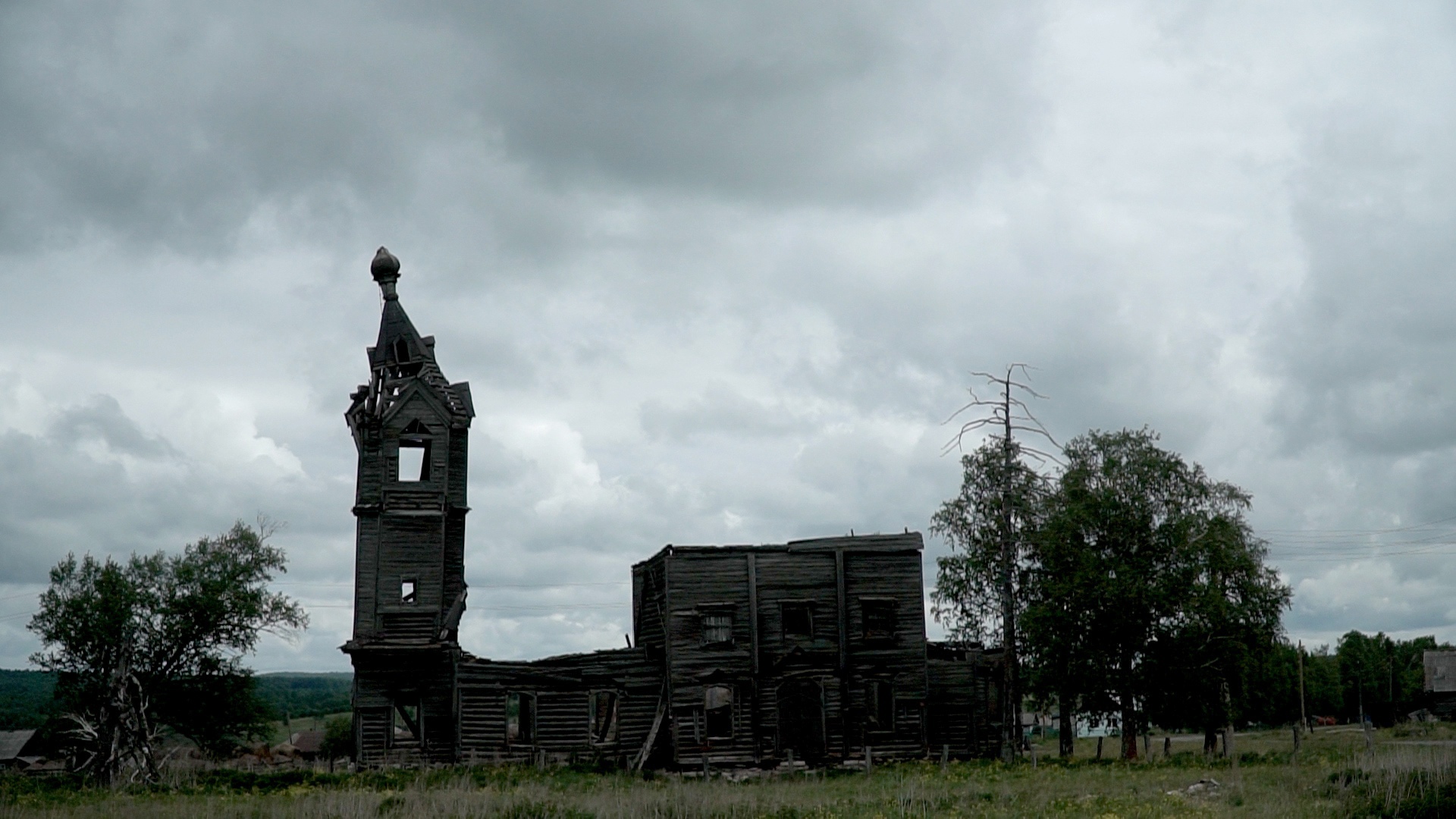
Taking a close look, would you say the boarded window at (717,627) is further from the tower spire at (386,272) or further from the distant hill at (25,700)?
the distant hill at (25,700)

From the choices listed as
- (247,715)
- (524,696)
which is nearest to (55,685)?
(247,715)

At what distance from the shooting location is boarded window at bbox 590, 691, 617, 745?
44094mm

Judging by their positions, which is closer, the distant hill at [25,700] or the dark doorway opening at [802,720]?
the dark doorway opening at [802,720]

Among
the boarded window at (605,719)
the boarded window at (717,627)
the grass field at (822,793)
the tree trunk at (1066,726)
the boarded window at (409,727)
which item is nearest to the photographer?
the grass field at (822,793)

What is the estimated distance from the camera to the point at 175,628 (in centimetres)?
5381

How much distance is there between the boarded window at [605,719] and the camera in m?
44.1

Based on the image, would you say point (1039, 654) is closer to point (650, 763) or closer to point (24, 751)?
point (650, 763)

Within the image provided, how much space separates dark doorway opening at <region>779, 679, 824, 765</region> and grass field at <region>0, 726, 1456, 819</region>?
123 inches

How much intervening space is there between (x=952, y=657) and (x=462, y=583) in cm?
1880

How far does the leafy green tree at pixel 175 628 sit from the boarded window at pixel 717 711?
2294 centimetres

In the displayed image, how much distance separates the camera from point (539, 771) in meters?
39.6

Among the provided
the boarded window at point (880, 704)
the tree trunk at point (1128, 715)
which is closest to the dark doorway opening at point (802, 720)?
the boarded window at point (880, 704)

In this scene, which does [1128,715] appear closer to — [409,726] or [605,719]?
[605,719]

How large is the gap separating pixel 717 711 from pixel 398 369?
1766 centimetres
